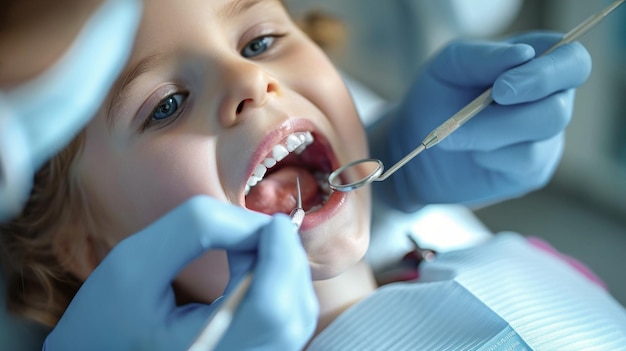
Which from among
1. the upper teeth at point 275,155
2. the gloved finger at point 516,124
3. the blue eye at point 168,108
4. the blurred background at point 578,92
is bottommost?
the blurred background at point 578,92

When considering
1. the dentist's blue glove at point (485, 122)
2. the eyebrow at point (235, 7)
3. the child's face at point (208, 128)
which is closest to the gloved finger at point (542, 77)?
the dentist's blue glove at point (485, 122)

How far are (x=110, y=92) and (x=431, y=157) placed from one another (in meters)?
0.52

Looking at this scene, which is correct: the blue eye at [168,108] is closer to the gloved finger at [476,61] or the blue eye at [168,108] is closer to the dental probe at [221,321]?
the dental probe at [221,321]

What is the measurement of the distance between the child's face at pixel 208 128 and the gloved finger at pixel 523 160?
21cm

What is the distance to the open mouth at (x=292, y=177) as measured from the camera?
0.81 meters

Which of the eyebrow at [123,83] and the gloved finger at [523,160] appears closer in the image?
the eyebrow at [123,83]

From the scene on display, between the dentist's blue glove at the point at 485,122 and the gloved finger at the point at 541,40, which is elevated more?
the gloved finger at the point at 541,40

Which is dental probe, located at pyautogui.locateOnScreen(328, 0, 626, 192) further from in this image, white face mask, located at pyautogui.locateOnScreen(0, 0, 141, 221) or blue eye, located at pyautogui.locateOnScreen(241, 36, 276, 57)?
white face mask, located at pyautogui.locateOnScreen(0, 0, 141, 221)

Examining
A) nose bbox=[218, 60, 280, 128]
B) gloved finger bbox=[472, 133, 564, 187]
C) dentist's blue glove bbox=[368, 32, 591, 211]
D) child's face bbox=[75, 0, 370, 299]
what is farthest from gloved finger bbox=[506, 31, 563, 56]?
nose bbox=[218, 60, 280, 128]

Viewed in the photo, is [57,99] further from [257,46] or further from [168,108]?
[257,46]

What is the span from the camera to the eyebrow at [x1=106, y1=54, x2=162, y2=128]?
0.76m

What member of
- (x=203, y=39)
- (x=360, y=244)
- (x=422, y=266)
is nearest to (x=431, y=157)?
(x=422, y=266)

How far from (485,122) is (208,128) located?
1.15ft

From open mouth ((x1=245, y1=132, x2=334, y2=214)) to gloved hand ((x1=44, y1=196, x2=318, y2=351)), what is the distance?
0.49 ft
